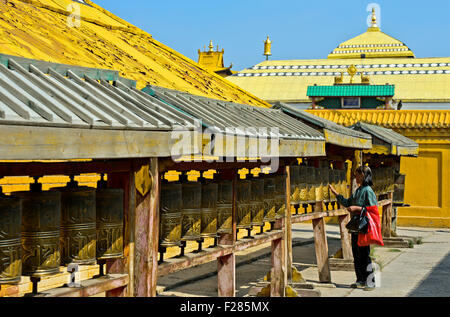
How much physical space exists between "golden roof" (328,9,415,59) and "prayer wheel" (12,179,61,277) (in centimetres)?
3343

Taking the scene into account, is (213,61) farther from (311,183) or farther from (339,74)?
(311,183)

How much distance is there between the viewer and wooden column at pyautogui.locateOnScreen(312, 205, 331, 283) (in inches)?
353

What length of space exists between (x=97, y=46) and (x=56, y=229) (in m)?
8.04

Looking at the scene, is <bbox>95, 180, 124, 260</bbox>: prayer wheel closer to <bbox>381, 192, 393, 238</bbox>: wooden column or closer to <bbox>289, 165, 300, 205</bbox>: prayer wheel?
<bbox>289, 165, 300, 205</bbox>: prayer wheel

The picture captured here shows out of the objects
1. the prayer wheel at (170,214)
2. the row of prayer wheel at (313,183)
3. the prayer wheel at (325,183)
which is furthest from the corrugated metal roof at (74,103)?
the prayer wheel at (325,183)

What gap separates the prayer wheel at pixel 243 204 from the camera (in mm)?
6328

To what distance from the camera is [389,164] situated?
14.2 metres

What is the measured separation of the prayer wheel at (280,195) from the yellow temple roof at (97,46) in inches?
132

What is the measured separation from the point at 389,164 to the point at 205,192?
9185 mm

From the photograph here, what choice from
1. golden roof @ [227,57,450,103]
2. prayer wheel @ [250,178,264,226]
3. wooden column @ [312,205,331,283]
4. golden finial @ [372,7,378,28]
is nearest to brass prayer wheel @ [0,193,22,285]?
prayer wheel @ [250,178,264,226]

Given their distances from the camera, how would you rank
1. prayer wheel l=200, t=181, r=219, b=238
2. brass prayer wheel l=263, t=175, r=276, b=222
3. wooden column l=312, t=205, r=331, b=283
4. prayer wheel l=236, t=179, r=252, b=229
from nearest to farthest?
prayer wheel l=200, t=181, r=219, b=238
prayer wheel l=236, t=179, r=252, b=229
brass prayer wheel l=263, t=175, r=276, b=222
wooden column l=312, t=205, r=331, b=283

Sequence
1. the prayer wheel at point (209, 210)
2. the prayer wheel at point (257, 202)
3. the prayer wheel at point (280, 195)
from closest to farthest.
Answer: the prayer wheel at point (209, 210) < the prayer wheel at point (257, 202) < the prayer wheel at point (280, 195)

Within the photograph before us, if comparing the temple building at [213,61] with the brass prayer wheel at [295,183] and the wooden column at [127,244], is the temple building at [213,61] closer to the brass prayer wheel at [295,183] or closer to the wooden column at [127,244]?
the brass prayer wheel at [295,183]

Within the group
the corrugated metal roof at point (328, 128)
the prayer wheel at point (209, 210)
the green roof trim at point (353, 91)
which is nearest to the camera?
the prayer wheel at point (209, 210)
